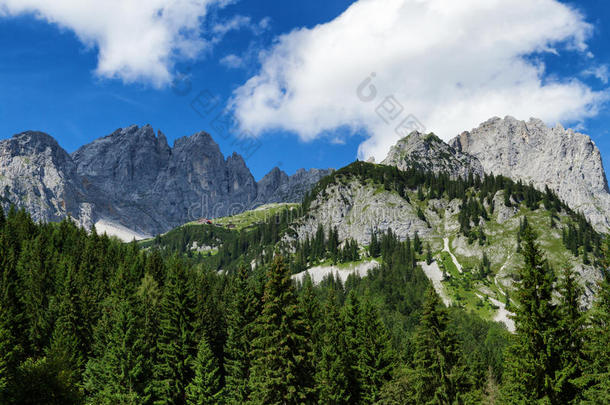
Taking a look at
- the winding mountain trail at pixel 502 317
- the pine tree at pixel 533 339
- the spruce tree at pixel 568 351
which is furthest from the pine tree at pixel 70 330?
the winding mountain trail at pixel 502 317

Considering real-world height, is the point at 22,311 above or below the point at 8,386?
above

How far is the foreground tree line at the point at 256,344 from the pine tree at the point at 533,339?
0.10 meters

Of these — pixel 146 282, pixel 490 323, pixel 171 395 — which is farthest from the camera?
pixel 490 323

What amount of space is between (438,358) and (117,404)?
35.3m

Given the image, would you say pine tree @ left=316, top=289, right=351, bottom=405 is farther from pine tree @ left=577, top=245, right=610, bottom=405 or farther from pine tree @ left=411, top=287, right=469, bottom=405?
pine tree @ left=577, top=245, right=610, bottom=405

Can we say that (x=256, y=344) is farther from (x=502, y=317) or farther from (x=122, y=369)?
(x=502, y=317)

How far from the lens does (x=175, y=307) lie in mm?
54844

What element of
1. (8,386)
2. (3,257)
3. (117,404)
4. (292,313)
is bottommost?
(117,404)

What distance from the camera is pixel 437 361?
4091 centimetres

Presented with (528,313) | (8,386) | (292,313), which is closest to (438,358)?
(528,313)

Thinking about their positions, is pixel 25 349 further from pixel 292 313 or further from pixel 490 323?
pixel 490 323

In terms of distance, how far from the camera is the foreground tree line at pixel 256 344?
30812 mm

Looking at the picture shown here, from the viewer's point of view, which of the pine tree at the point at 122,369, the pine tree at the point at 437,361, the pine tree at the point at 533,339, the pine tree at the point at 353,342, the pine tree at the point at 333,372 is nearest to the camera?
the pine tree at the point at 533,339

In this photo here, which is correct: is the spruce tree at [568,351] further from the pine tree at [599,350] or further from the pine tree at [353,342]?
the pine tree at [353,342]
